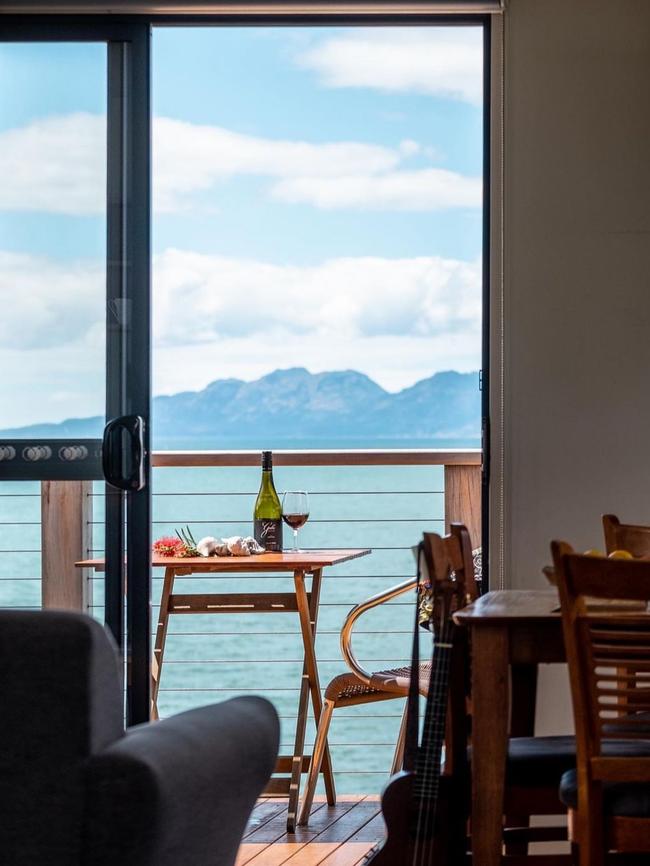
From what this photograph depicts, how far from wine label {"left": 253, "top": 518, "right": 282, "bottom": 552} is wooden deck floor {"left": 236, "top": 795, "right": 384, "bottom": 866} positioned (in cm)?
90

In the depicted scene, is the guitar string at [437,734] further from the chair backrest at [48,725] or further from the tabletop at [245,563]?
the tabletop at [245,563]

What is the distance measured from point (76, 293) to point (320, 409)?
1430 centimetres

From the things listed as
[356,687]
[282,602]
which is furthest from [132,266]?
[356,687]

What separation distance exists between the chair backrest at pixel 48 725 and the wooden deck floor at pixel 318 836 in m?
1.85

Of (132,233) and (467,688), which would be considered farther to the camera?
(132,233)

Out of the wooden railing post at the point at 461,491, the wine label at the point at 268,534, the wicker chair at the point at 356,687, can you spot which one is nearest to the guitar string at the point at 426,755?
the wicker chair at the point at 356,687

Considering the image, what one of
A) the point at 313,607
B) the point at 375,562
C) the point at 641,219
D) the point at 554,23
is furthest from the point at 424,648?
the point at 375,562

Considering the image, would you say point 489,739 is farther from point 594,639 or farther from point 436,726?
point 594,639

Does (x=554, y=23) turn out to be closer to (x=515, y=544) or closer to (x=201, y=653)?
(x=515, y=544)

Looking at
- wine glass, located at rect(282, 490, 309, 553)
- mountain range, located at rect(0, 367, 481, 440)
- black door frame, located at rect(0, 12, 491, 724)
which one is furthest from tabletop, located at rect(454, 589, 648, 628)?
mountain range, located at rect(0, 367, 481, 440)

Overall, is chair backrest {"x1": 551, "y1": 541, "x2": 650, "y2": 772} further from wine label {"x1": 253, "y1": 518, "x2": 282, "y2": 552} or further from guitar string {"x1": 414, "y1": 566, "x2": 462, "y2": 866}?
wine label {"x1": 253, "y1": 518, "x2": 282, "y2": 552}

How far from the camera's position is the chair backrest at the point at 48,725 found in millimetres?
1698

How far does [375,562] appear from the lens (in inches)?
664

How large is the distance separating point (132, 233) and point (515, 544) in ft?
4.82
